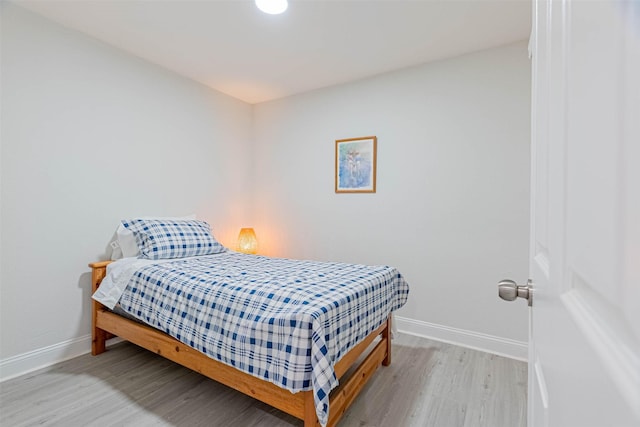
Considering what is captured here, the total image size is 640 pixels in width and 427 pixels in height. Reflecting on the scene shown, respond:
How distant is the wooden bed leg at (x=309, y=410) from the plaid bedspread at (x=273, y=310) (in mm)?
68

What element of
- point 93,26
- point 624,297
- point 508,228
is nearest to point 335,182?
point 508,228

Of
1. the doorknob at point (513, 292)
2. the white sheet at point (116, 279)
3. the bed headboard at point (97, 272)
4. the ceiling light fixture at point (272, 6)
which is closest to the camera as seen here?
the doorknob at point (513, 292)

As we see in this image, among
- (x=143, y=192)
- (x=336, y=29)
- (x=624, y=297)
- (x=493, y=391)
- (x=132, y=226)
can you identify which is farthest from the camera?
(x=143, y=192)

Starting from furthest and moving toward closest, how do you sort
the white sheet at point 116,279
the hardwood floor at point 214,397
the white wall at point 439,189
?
the white wall at point 439,189 → the white sheet at point 116,279 → the hardwood floor at point 214,397

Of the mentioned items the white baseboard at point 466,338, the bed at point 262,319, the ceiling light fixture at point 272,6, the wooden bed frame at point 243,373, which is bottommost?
the white baseboard at point 466,338

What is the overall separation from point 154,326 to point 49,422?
0.63 m

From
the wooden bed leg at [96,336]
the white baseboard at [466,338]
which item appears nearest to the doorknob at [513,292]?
the white baseboard at [466,338]

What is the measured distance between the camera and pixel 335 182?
3.27 m

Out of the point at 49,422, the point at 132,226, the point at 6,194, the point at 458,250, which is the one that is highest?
the point at 6,194

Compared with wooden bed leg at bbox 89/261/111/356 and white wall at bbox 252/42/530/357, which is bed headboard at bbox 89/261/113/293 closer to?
wooden bed leg at bbox 89/261/111/356

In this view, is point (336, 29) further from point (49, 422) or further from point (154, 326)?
point (49, 422)

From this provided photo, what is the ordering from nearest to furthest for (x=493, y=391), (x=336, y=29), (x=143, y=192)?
(x=493, y=391)
(x=336, y=29)
(x=143, y=192)

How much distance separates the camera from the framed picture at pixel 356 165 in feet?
9.96

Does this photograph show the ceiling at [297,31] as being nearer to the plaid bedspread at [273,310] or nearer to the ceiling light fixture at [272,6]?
the ceiling light fixture at [272,6]
